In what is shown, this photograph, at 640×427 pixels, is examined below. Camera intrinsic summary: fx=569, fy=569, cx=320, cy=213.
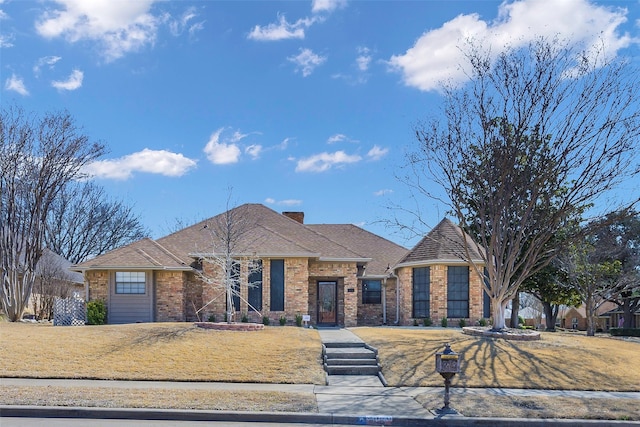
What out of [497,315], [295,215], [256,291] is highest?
[295,215]

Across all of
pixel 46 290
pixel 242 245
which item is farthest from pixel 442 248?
pixel 46 290

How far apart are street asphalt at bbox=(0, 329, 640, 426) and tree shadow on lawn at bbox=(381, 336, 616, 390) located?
19.6 inches

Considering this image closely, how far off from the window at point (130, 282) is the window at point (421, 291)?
38.3ft

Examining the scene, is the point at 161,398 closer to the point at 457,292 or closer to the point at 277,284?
the point at 277,284

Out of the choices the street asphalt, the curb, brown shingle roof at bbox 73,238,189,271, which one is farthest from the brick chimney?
the curb

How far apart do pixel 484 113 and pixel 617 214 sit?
18.9 ft

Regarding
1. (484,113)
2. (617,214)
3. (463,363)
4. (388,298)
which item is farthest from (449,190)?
(388,298)

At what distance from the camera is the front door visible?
25672 mm

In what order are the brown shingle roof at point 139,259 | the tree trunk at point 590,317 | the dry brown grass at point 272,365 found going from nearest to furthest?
the dry brown grass at point 272,365 < the brown shingle roof at point 139,259 < the tree trunk at point 590,317

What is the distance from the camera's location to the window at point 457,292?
80.3 ft

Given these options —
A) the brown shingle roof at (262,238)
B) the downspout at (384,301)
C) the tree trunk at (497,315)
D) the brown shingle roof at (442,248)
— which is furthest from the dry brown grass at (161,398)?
the downspout at (384,301)

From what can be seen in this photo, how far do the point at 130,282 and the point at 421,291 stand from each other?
1249 cm

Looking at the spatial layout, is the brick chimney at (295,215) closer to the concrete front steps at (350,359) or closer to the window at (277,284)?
the window at (277,284)

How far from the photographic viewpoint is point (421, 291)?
2522 centimetres
